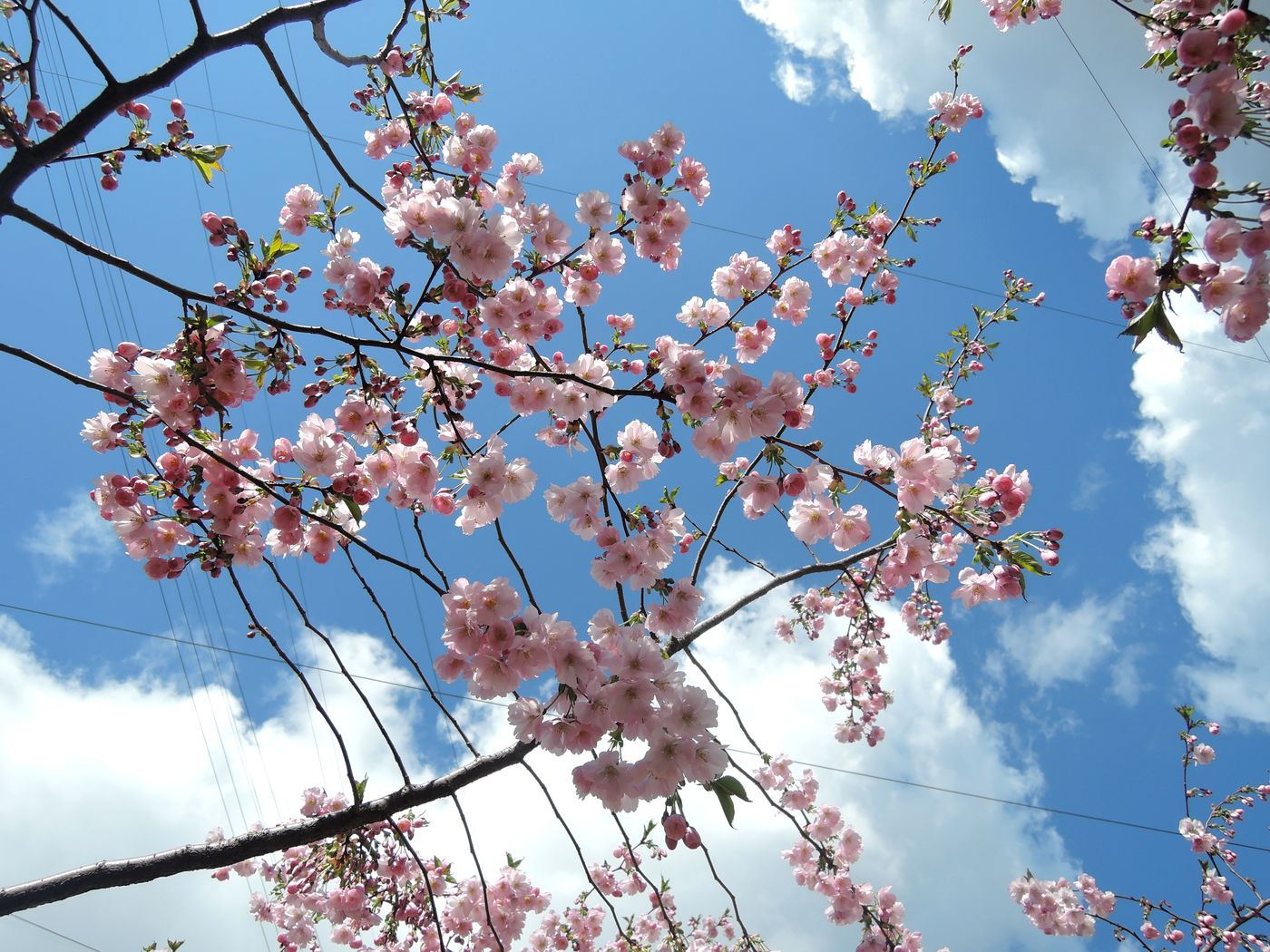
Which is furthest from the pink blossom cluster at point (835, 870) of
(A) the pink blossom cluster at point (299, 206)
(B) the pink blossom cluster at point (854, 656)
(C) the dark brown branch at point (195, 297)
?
(A) the pink blossom cluster at point (299, 206)

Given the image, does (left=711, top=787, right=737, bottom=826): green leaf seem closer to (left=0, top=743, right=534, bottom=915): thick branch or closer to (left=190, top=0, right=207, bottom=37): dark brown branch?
(left=0, top=743, right=534, bottom=915): thick branch

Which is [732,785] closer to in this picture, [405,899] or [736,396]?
[736,396]

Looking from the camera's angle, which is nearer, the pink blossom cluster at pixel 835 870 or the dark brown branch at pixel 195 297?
the dark brown branch at pixel 195 297

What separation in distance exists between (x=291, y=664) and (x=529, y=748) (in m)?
0.92

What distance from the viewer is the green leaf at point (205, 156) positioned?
2.37 meters

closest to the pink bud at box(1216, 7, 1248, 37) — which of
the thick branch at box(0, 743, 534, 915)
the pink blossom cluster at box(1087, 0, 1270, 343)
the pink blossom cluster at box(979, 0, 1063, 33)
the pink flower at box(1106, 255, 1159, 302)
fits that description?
the pink blossom cluster at box(1087, 0, 1270, 343)

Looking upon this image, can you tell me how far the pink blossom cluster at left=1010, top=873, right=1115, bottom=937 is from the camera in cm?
573

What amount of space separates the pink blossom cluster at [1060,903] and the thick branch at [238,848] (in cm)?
613

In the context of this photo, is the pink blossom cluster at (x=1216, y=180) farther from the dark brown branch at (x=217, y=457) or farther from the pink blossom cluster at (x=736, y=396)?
the dark brown branch at (x=217, y=457)

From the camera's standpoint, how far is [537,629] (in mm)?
1768

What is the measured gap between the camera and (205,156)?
7.77 ft

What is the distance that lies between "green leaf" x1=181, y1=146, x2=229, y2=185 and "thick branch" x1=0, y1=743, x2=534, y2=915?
7.79 feet

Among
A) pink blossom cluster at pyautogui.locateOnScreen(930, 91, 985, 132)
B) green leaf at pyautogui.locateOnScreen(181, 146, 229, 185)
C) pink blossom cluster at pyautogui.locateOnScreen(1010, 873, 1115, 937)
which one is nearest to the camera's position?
green leaf at pyautogui.locateOnScreen(181, 146, 229, 185)

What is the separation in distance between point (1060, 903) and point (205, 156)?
8299 millimetres
